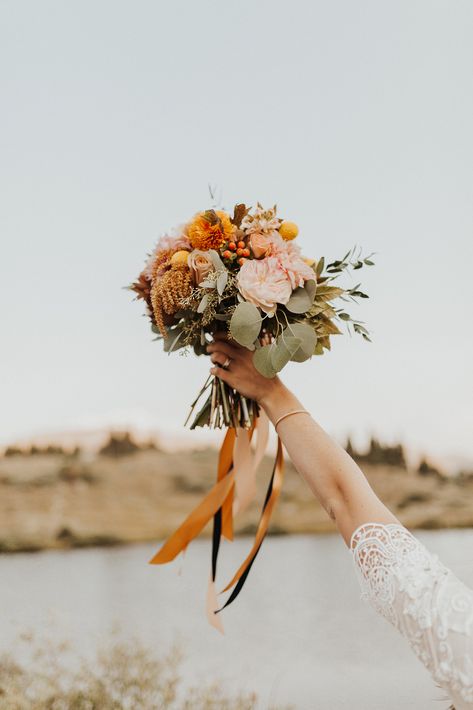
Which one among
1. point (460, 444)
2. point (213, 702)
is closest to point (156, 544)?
point (213, 702)

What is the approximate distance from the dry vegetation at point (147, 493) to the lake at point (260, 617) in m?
0.06

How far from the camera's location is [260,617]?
2549mm

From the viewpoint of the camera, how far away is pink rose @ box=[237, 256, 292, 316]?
1079 mm

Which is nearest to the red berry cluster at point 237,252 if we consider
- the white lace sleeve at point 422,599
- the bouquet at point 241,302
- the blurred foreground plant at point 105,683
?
the bouquet at point 241,302

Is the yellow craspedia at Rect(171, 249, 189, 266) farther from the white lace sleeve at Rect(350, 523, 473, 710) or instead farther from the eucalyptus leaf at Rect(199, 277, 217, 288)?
the white lace sleeve at Rect(350, 523, 473, 710)

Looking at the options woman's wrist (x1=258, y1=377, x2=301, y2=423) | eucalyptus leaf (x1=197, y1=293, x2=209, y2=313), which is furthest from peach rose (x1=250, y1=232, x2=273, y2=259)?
woman's wrist (x1=258, y1=377, x2=301, y2=423)

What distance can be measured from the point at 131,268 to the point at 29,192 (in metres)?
0.51

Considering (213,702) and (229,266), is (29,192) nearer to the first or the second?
(229,266)

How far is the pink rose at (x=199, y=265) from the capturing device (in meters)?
1.15

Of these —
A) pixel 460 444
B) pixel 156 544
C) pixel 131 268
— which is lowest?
pixel 156 544

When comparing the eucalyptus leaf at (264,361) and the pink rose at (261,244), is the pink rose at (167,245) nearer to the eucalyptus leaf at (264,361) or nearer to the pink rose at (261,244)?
the pink rose at (261,244)

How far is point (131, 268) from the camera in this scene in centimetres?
252

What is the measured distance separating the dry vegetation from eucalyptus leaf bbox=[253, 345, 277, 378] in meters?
1.60

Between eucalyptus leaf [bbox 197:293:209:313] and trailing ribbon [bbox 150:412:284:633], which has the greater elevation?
eucalyptus leaf [bbox 197:293:209:313]
